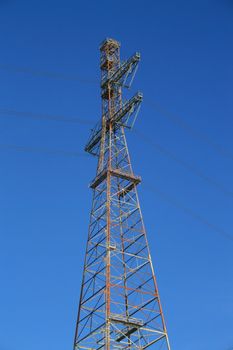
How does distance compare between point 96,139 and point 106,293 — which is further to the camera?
point 96,139

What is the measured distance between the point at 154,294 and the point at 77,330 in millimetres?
5100

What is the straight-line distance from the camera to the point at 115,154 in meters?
41.6

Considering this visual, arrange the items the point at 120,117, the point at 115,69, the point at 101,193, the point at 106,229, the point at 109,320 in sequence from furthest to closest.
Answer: the point at 115,69 → the point at 120,117 → the point at 101,193 → the point at 106,229 → the point at 109,320

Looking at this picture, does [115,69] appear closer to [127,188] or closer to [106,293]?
[127,188]

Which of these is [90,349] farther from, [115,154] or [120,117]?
[120,117]

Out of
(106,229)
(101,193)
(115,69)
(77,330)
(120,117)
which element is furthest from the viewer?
(115,69)

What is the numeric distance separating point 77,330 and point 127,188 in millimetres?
10980

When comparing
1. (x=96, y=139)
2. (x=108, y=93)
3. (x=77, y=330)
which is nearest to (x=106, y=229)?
(x=77, y=330)

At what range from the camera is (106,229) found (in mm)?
36156

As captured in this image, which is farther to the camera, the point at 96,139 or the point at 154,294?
the point at 96,139

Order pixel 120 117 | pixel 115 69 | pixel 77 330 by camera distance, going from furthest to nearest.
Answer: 1. pixel 115 69
2. pixel 120 117
3. pixel 77 330

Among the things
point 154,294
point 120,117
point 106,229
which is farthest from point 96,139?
point 154,294

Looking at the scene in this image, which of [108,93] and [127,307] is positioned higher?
[108,93]

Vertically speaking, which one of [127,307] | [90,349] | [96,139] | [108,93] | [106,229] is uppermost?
[108,93]
